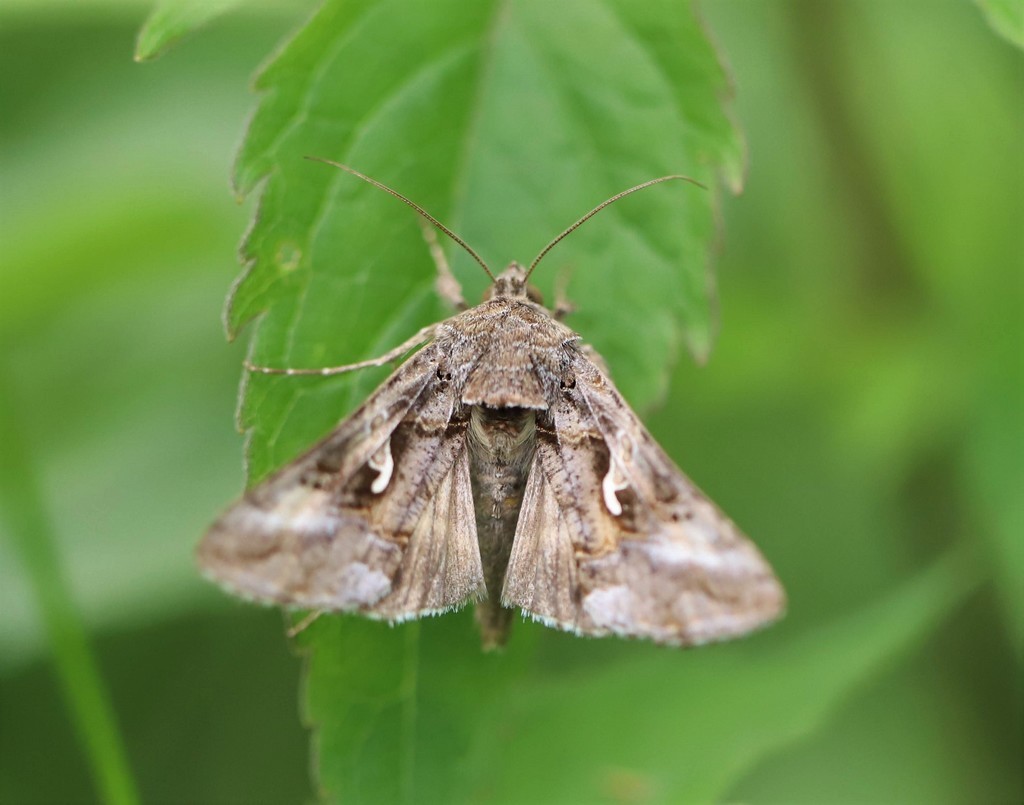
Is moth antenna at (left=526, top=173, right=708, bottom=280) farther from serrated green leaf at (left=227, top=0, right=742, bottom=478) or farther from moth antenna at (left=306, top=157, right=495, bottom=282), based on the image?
moth antenna at (left=306, top=157, right=495, bottom=282)

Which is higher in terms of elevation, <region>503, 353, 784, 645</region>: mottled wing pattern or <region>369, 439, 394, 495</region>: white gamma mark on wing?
<region>369, 439, 394, 495</region>: white gamma mark on wing

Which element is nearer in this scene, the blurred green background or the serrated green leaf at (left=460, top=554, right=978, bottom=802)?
the serrated green leaf at (left=460, top=554, right=978, bottom=802)

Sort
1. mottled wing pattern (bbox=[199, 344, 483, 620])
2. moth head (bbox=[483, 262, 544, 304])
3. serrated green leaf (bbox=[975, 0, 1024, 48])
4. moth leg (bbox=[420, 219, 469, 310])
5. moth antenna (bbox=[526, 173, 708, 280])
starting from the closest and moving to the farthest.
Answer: serrated green leaf (bbox=[975, 0, 1024, 48]), mottled wing pattern (bbox=[199, 344, 483, 620]), moth antenna (bbox=[526, 173, 708, 280]), moth leg (bbox=[420, 219, 469, 310]), moth head (bbox=[483, 262, 544, 304])

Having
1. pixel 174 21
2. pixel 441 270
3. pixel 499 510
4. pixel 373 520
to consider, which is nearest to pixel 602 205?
pixel 441 270

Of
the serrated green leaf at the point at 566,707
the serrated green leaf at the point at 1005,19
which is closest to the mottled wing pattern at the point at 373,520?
the serrated green leaf at the point at 566,707

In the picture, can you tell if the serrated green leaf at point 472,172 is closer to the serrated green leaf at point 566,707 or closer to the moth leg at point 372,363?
the moth leg at point 372,363

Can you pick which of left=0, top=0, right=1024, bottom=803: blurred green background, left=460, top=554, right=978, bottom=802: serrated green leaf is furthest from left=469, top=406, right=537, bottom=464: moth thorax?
left=0, top=0, right=1024, bottom=803: blurred green background

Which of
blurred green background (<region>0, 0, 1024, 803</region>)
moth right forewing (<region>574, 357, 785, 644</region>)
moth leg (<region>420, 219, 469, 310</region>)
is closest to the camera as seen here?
moth right forewing (<region>574, 357, 785, 644</region>)
